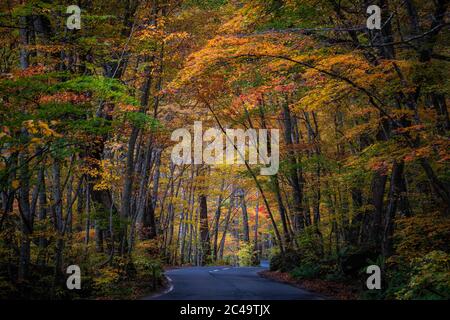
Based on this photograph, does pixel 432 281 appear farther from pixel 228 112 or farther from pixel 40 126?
pixel 228 112

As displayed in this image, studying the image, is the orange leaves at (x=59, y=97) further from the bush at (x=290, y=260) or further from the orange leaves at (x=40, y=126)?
the bush at (x=290, y=260)

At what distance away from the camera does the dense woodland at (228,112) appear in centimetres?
925

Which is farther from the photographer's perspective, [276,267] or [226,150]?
[226,150]

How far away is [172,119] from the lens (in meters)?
21.0

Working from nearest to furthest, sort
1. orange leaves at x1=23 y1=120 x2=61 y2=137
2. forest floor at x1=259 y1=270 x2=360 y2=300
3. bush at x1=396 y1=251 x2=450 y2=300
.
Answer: orange leaves at x1=23 y1=120 x2=61 y2=137 < bush at x1=396 y1=251 x2=450 y2=300 < forest floor at x1=259 y1=270 x2=360 y2=300

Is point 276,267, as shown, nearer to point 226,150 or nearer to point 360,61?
point 226,150

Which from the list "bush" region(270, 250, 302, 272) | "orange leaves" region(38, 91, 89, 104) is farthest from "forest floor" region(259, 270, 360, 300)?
"orange leaves" region(38, 91, 89, 104)

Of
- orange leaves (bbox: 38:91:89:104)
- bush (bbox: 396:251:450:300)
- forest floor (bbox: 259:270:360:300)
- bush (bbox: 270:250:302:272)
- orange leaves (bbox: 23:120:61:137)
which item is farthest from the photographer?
bush (bbox: 270:250:302:272)

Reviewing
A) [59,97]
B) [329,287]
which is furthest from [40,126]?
[329,287]

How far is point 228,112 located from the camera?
19.9 m

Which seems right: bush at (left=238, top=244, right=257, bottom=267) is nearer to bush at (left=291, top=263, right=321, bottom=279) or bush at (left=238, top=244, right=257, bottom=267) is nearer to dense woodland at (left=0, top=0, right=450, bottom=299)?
dense woodland at (left=0, top=0, right=450, bottom=299)

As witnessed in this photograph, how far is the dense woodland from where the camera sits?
925cm
